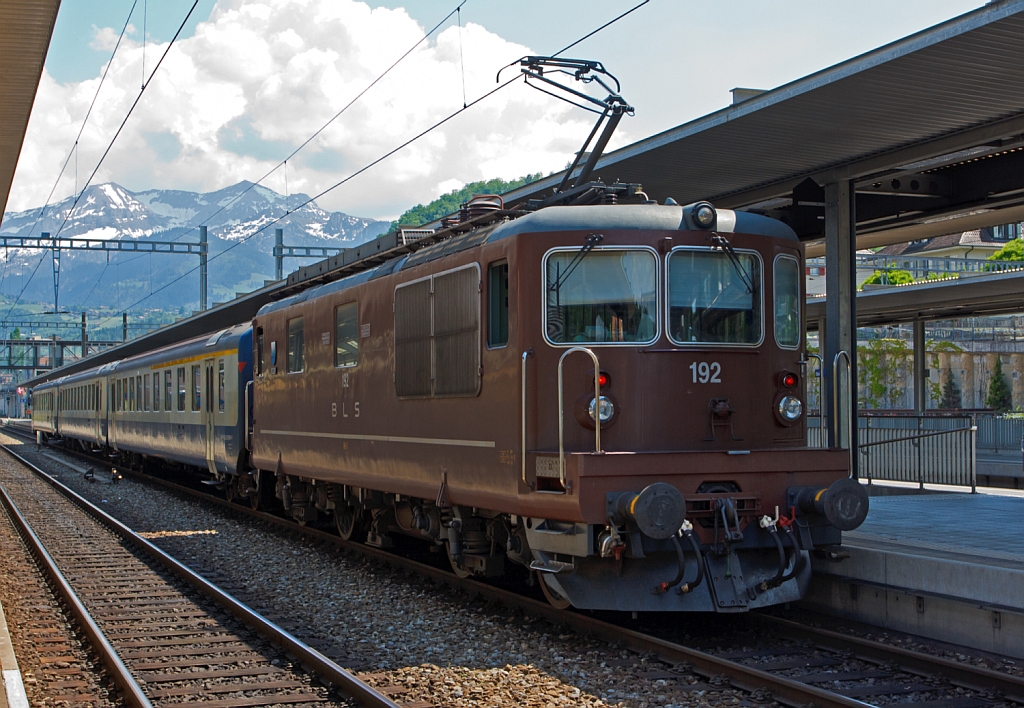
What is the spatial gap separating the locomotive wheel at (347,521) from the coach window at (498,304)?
516 cm

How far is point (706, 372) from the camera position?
8.50 m

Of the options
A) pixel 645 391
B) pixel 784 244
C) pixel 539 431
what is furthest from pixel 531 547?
pixel 784 244

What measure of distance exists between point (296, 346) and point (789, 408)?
7389mm

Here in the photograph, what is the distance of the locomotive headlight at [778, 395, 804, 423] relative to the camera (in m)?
8.75

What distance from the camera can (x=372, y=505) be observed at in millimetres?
12070

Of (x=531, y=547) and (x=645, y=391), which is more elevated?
(x=645, y=391)

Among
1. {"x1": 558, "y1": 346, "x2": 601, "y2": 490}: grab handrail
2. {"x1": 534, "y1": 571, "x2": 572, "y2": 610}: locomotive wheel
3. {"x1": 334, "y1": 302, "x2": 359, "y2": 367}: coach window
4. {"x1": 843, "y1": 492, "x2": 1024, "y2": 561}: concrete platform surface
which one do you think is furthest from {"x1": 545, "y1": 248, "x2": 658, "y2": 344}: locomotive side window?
{"x1": 334, "y1": 302, "x2": 359, "y2": 367}: coach window

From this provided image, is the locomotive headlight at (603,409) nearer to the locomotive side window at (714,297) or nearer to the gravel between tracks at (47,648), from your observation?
the locomotive side window at (714,297)

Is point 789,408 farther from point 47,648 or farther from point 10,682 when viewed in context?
point 47,648

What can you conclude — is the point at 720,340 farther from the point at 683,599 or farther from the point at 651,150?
the point at 651,150

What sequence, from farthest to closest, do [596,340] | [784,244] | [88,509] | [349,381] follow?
[88,509]
[349,381]
[784,244]
[596,340]

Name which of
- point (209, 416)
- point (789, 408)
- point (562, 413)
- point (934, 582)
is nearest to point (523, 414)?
point (562, 413)

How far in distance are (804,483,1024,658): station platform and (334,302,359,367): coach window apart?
5439mm

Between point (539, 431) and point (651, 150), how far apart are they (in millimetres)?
5433
